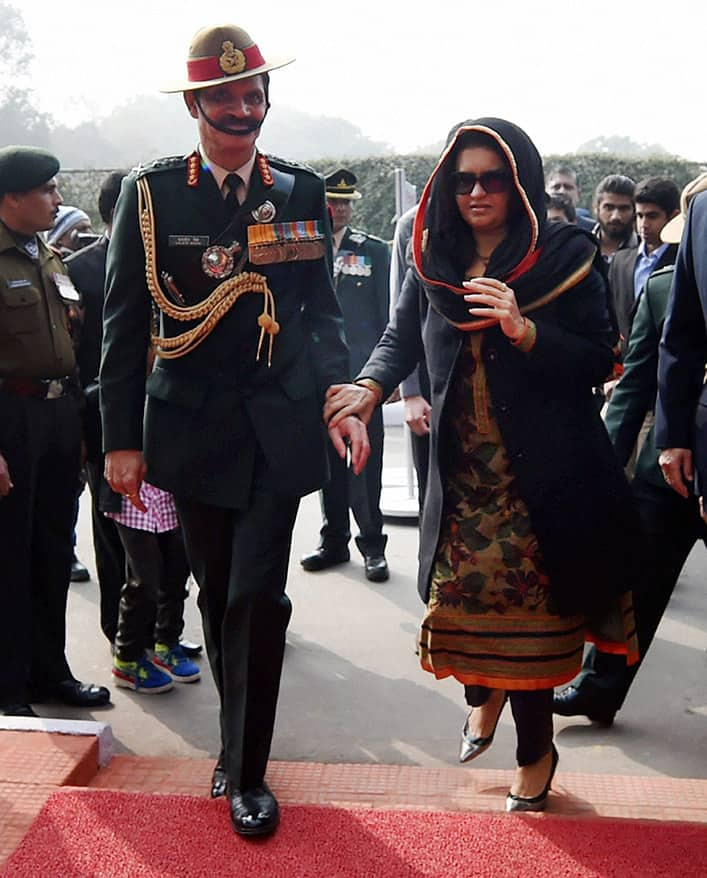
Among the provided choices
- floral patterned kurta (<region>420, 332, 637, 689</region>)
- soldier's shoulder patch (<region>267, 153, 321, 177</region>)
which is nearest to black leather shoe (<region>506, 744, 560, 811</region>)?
floral patterned kurta (<region>420, 332, 637, 689</region>)

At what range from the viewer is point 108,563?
4.55 metres

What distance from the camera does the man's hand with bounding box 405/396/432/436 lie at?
4.33 metres

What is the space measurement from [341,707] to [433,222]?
6.73ft

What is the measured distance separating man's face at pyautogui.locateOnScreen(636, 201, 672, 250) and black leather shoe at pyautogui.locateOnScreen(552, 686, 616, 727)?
2650 mm

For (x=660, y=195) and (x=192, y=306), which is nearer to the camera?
(x=192, y=306)

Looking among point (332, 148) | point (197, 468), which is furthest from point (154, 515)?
point (332, 148)

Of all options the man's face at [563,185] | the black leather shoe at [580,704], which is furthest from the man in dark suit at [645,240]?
the black leather shoe at [580,704]

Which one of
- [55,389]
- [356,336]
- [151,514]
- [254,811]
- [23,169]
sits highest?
[23,169]

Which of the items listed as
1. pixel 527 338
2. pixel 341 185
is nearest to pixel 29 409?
pixel 527 338

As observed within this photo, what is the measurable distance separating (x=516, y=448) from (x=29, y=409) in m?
1.91

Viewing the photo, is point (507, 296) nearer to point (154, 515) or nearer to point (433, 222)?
point (433, 222)

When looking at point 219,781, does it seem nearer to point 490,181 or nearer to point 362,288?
point 490,181

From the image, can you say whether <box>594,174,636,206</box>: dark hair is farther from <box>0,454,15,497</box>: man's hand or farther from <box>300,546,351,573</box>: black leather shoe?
<box>0,454,15,497</box>: man's hand

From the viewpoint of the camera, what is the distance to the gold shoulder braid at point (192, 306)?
2.83 m
